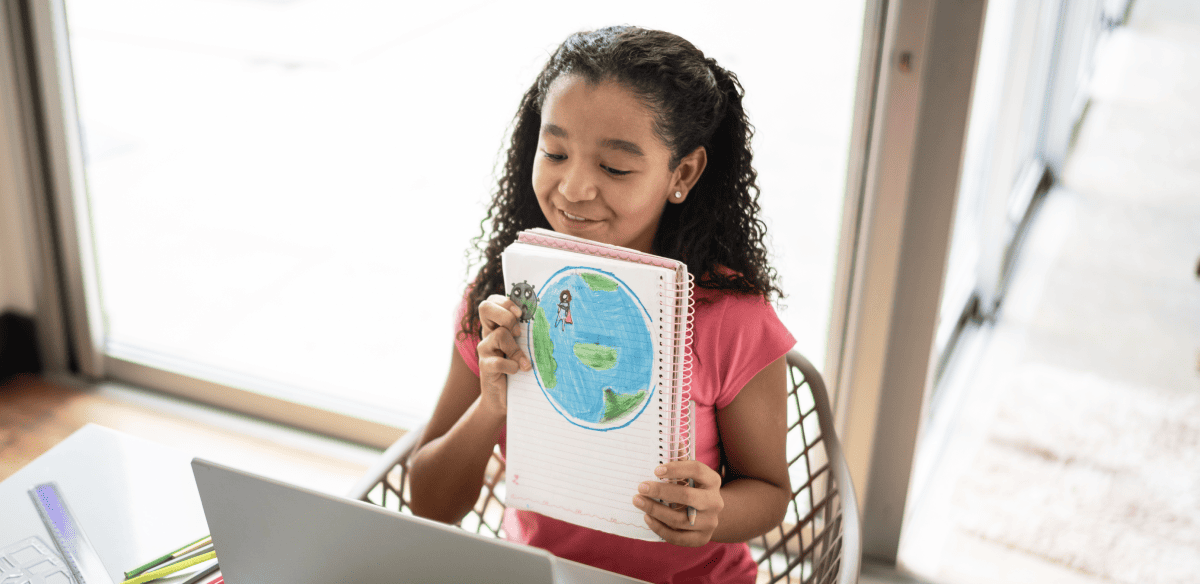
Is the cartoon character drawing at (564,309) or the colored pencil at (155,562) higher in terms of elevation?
the cartoon character drawing at (564,309)

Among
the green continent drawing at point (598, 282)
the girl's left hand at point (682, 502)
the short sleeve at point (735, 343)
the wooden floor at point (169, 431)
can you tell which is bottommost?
the wooden floor at point (169, 431)

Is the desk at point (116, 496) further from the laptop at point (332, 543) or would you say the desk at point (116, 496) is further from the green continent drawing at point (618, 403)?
the green continent drawing at point (618, 403)

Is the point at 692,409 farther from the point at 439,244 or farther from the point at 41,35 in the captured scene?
the point at 41,35

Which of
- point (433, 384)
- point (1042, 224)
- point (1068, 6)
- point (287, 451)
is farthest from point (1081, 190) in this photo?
point (287, 451)

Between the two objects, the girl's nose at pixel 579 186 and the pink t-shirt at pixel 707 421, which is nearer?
the girl's nose at pixel 579 186

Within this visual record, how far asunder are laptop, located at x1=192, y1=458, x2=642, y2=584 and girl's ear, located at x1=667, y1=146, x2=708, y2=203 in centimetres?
52

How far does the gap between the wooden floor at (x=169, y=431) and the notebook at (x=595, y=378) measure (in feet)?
4.52

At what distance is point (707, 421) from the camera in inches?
44.1

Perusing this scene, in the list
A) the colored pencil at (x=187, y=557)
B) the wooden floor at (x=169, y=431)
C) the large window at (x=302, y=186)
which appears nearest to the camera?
the colored pencil at (x=187, y=557)

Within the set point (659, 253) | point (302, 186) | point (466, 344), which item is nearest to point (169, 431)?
point (302, 186)

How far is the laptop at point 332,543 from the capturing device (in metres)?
0.65

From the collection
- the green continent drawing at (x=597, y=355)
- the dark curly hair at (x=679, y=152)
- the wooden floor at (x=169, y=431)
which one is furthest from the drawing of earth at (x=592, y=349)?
the wooden floor at (x=169, y=431)

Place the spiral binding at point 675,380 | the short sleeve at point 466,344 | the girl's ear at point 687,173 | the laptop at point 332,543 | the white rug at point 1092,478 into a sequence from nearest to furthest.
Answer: the laptop at point 332,543 → the spiral binding at point 675,380 → the girl's ear at point 687,173 → the short sleeve at point 466,344 → the white rug at point 1092,478

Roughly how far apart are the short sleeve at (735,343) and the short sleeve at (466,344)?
30cm
